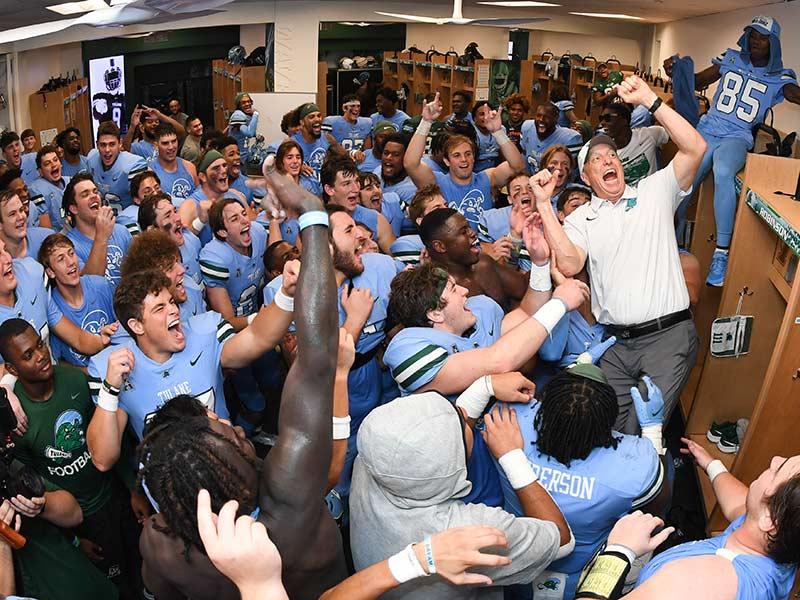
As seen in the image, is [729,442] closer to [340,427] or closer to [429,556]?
[340,427]

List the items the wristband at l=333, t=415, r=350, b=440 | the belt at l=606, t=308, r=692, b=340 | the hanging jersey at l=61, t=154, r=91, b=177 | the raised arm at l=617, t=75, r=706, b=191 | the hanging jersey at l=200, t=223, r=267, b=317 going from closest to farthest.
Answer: the wristband at l=333, t=415, r=350, b=440
the raised arm at l=617, t=75, r=706, b=191
the belt at l=606, t=308, r=692, b=340
the hanging jersey at l=200, t=223, r=267, b=317
the hanging jersey at l=61, t=154, r=91, b=177

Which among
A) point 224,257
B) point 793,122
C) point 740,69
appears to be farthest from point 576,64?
point 224,257

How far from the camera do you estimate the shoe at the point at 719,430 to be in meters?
3.88

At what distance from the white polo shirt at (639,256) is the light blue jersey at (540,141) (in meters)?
3.18

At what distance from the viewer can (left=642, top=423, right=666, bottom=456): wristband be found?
2.39m

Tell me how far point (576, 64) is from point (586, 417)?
9593mm

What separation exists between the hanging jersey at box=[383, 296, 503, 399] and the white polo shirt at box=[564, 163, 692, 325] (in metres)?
0.75

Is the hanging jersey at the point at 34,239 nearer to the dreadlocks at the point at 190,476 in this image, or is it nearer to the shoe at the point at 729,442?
the dreadlocks at the point at 190,476

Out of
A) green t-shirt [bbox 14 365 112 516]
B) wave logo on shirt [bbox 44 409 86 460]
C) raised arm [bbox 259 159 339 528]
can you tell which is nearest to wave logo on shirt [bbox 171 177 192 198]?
green t-shirt [bbox 14 365 112 516]

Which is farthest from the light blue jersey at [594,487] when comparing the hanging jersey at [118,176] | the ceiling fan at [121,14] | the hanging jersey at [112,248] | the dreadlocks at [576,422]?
the hanging jersey at [118,176]

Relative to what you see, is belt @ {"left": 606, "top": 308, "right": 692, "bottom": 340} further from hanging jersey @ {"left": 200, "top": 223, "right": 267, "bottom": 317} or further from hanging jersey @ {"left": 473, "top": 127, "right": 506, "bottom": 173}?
hanging jersey @ {"left": 473, "top": 127, "right": 506, "bottom": 173}

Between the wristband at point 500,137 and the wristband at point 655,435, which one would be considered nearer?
the wristband at point 655,435

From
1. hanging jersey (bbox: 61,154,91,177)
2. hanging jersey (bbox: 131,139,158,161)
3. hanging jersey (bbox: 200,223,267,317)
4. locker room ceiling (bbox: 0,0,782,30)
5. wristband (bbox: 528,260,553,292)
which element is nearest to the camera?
wristband (bbox: 528,260,553,292)

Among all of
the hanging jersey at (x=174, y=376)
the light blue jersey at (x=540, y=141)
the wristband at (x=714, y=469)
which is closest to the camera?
the wristband at (x=714, y=469)
